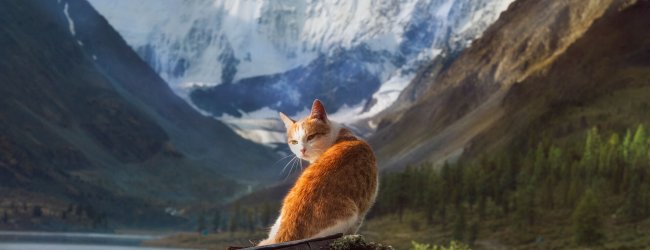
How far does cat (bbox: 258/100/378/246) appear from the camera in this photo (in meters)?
9.73

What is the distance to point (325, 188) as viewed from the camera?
32.6 feet

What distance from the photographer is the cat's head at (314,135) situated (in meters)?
11.0

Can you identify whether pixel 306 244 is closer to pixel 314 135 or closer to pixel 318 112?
pixel 314 135

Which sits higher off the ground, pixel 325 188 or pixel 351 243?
pixel 325 188

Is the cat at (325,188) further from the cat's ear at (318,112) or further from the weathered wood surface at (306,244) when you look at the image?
the weathered wood surface at (306,244)

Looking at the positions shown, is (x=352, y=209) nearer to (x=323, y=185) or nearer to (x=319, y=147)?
(x=323, y=185)

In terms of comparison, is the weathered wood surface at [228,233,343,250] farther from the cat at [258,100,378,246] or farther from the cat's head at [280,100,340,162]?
the cat's head at [280,100,340,162]

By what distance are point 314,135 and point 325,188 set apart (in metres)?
1.17

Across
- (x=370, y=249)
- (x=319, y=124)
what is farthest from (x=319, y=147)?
(x=370, y=249)

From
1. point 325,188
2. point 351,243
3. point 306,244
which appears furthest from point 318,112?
point 306,244

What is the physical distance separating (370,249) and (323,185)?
68 cm

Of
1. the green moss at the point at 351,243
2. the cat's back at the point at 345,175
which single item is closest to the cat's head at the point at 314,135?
the cat's back at the point at 345,175

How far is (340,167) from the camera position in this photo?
10219mm

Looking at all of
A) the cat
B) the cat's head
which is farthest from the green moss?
the cat's head
